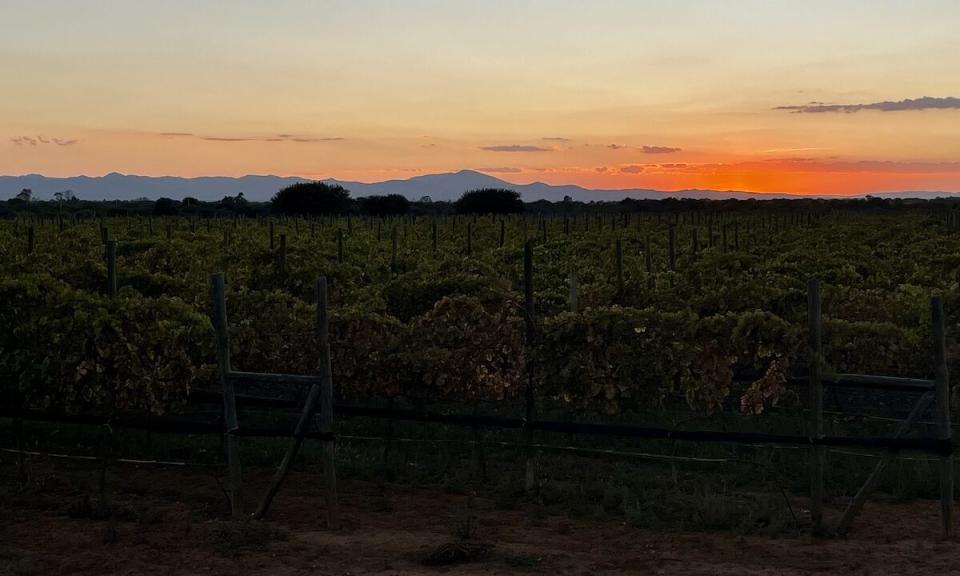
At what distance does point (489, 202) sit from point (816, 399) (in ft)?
341

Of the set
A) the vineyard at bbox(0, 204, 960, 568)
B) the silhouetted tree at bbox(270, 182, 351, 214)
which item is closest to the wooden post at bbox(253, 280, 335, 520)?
the vineyard at bbox(0, 204, 960, 568)

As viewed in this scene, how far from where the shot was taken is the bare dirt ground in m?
7.91

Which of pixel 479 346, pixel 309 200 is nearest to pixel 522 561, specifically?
pixel 479 346

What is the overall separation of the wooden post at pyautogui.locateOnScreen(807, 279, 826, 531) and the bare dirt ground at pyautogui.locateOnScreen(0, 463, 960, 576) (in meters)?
0.40

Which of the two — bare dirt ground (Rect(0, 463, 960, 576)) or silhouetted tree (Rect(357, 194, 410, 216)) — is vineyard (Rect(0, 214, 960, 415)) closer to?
bare dirt ground (Rect(0, 463, 960, 576))

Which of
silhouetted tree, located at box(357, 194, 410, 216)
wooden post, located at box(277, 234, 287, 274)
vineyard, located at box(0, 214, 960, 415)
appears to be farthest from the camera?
silhouetted tree, located at box(357, 194, 410, 216)

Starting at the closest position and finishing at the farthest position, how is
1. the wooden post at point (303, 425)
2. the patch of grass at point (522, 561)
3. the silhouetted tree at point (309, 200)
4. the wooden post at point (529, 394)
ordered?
the patch of grass at point (522, 561) < the wooden post at point (303, 425) < the wooden post at point (529, 394) < the silhouetted tree at point (309, 200)

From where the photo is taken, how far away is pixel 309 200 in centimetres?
10312

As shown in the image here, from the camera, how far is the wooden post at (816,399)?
8.88 meters

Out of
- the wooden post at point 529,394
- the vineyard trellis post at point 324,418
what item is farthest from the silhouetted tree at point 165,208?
the vineyard trellis post at point 324,418

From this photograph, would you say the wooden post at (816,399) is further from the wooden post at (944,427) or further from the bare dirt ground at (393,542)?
the wooden post at (944,427)

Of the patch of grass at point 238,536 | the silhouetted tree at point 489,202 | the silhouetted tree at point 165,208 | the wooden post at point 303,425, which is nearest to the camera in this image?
the patch of grass at point 238,536

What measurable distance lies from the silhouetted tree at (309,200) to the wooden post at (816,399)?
9458 cm

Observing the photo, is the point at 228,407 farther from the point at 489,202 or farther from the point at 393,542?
the point at 489,202
